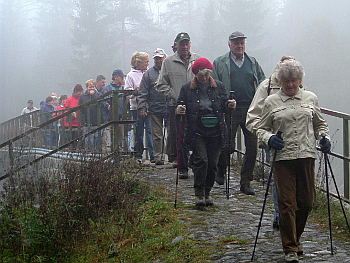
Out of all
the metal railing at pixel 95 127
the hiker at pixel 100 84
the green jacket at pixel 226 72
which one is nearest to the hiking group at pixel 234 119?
the green jacket at pixel 226 72

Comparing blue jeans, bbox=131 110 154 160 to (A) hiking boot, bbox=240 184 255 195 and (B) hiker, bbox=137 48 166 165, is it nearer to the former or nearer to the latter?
(B) hiker, bbox=137 48 166 165

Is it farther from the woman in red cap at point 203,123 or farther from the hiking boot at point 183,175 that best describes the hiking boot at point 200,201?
the hiking boot at point 183,175

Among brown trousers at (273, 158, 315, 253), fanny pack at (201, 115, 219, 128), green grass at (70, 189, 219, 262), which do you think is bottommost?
green grass at (70, 189, 219, 262)

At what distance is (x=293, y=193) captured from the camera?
16.3 feet

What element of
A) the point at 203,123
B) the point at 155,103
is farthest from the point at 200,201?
the point at 155,103

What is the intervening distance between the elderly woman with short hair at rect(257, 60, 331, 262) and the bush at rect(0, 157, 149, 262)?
219 cm

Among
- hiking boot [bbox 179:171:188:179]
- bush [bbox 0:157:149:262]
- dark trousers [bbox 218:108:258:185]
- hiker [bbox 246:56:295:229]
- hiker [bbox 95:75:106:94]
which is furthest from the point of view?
hiker [bbox 95:75:106:94]

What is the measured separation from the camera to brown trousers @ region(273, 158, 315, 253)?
491cm

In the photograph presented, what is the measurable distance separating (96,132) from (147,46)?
51196mm

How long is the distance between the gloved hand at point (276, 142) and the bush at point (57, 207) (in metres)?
2.27

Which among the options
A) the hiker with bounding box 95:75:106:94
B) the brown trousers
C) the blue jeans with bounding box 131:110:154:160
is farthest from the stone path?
the hiker with bounding box 95:75:106:94

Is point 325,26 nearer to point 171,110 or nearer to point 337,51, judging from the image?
point 337,51

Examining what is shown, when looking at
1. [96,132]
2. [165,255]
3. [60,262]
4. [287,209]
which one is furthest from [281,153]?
[96,132]

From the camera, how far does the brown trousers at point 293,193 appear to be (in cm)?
491
